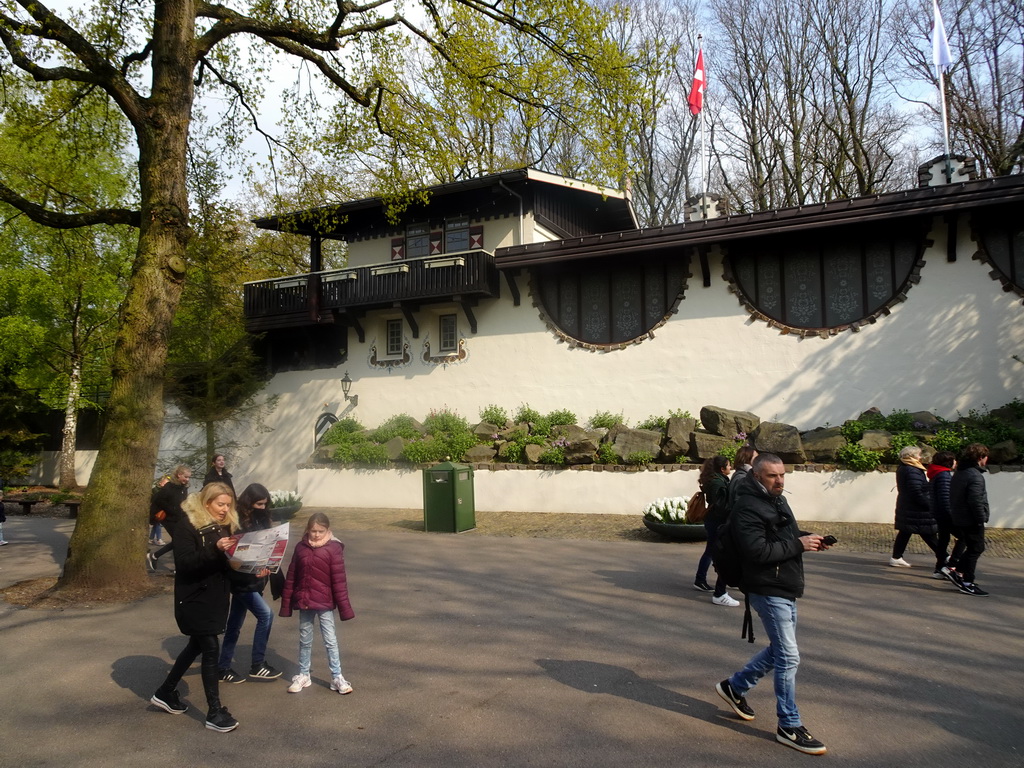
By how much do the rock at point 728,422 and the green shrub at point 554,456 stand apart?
3.26m

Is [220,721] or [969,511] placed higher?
[969,511]

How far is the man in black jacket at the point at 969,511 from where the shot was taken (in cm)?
777

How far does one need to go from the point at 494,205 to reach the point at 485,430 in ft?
23.2

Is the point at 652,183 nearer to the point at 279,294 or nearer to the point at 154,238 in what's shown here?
the point at 279,294

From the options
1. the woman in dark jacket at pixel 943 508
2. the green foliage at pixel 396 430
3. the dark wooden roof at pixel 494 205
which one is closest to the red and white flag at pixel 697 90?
the dark wooden roof at pixel 494 205

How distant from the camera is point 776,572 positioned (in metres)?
4.30

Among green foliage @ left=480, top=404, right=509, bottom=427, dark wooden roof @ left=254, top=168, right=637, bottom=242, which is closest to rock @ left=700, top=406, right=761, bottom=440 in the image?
green foliage @ left=480, top=404, right=509, bottom=427

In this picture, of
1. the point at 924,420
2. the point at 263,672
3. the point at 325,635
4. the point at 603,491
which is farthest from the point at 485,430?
the point at 325,635

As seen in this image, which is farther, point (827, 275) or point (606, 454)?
point (827, 275)

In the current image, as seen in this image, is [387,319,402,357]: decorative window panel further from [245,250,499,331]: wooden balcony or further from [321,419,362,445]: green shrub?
[321,419,362,445]: green shrub

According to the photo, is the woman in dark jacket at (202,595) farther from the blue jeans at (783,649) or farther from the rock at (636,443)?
the rock at (636,443)

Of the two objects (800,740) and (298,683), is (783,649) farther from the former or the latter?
(298,683)

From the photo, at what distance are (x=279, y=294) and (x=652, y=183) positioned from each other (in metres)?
18.8

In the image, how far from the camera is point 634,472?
15.3m
